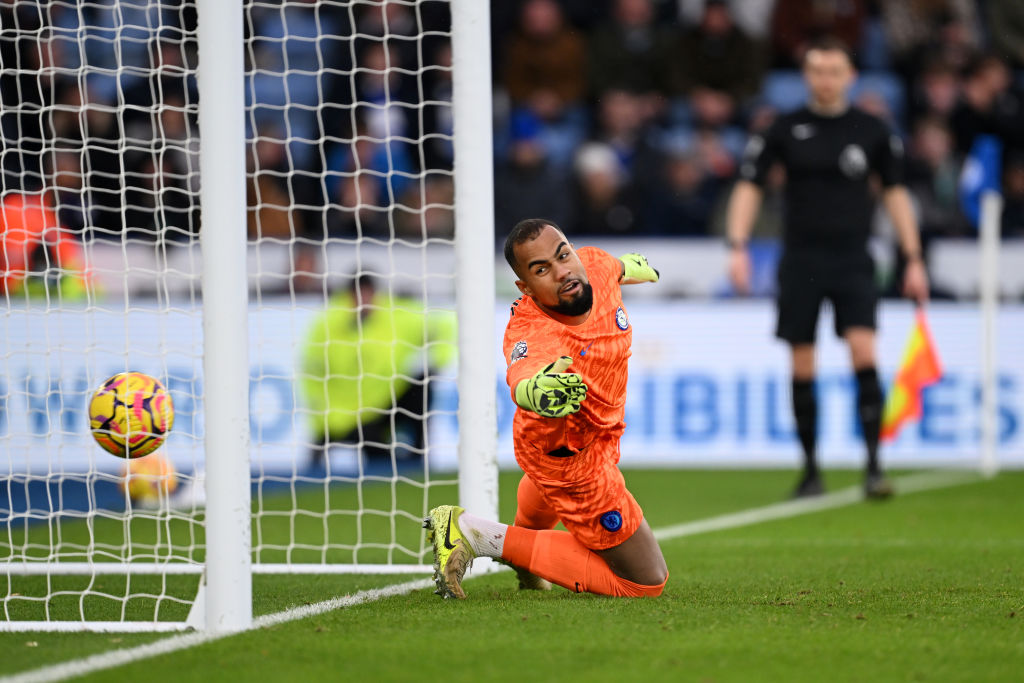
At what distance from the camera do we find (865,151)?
23.8ft

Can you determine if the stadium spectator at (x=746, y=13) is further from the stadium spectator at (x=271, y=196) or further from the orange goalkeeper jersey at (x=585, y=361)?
the orange goalkeeper jersey at (x=585, y=361)

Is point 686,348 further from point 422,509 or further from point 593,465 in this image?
point 593,465

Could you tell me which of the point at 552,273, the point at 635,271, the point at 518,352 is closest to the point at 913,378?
the point at 635,271

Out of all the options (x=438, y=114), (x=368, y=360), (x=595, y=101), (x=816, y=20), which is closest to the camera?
(x=368, y=360)

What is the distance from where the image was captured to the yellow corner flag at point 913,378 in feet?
27.9

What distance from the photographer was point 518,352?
12.1 feet

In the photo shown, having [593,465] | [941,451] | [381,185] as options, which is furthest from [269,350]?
[593,465]

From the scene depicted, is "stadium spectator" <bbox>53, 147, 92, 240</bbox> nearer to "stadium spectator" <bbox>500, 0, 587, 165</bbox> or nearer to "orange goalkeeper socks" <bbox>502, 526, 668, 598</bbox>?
"stadium spectator" <bbox>500, 0, 587, 165</bbox>

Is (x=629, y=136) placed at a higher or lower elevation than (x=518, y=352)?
higher

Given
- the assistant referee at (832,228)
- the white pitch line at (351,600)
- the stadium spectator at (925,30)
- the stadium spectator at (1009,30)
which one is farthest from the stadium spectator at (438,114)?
the stadium spectator at (1009,30)

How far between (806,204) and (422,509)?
266 centimetres

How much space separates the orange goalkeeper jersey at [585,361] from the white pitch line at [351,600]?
736mm

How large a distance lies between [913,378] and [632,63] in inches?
212

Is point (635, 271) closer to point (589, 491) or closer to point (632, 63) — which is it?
point (589, 491)
